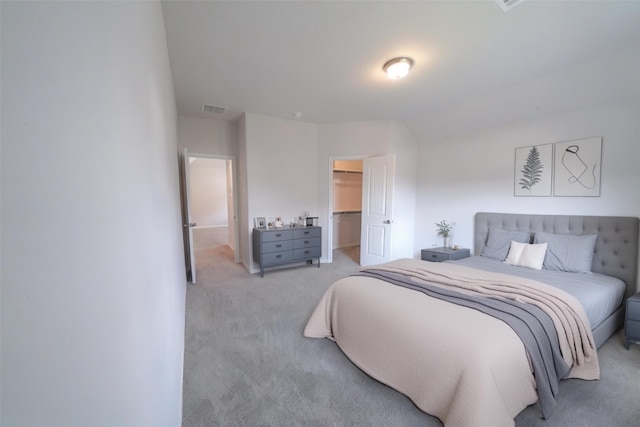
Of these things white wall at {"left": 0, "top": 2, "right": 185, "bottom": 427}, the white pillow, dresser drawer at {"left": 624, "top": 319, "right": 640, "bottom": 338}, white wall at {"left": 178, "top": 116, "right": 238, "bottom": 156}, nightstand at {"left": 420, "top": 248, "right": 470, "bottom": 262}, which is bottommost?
dresser drawer at {"left": 624, "top": 319, "right": 640, "bottom": 338}

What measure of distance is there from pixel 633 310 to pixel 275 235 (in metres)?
3.95

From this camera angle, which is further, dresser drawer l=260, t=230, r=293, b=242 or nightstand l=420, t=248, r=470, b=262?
dresser drawer l=260, t=230, r=293, b=242

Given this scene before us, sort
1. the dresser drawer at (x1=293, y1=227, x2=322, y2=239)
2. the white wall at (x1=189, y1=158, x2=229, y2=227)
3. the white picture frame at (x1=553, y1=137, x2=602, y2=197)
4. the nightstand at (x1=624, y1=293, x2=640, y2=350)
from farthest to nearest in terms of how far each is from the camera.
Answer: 1. the white wall at (x1=189, y1=158, x2=229, y2=227)
2. the dresser drawer at (x1=293, y1=227, x2=322, y2=239)
3. the white picture frame at (x1=553, y1=137, x2=602, y2=197)
4. the nightstand at (x1=624, y1=293, x2=640, y2=350)

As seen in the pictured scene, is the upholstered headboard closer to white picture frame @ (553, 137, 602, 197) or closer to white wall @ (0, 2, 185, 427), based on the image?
white picture frame @ (553, 137, 602, 197)

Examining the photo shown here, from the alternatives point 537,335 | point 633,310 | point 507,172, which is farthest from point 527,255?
point 537,335

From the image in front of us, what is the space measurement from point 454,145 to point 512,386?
12.0 ft

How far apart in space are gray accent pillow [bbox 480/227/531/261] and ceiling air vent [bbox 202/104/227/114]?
430 cm

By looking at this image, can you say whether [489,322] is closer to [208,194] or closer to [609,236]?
[609,236]

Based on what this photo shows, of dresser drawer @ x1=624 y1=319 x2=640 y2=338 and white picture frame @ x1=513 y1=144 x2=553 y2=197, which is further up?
white picture frame @ x1=513 y1=144 x2=553 y2=197

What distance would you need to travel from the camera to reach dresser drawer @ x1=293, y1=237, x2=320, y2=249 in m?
4.40

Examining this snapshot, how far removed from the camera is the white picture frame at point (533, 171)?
3.14 metres

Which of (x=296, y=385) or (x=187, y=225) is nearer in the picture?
(x=296, y=385)

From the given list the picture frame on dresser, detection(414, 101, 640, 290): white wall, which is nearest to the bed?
detection(414, 101, 640, 290): white wall

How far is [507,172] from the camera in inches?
139
